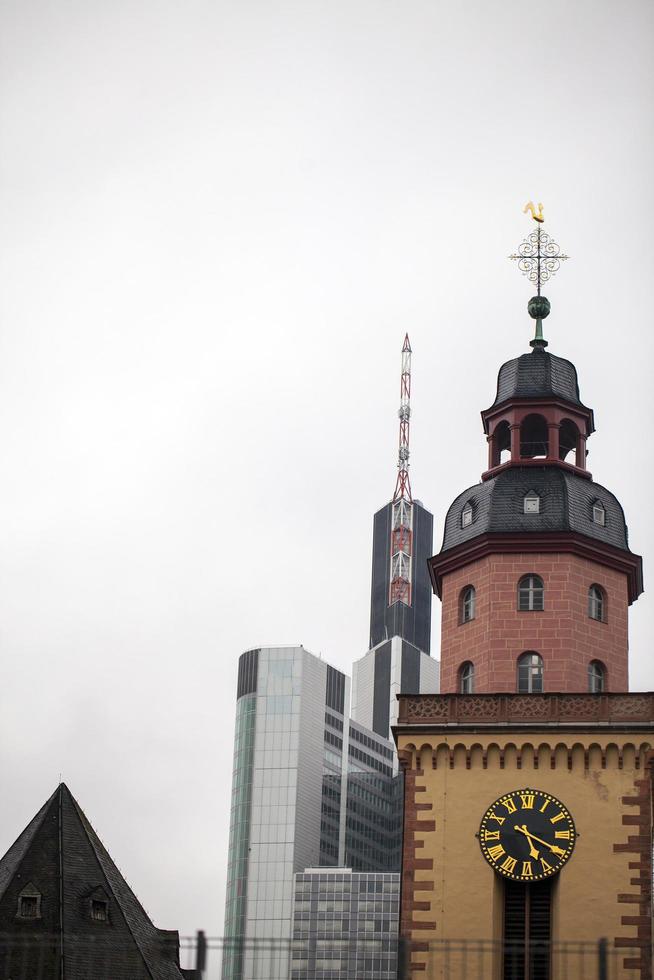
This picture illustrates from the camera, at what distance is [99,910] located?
50.6 metres

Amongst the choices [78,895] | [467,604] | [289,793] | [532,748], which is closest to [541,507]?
[467,604]

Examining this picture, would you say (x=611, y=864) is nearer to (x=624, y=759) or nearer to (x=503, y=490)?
(x=624, y=759)

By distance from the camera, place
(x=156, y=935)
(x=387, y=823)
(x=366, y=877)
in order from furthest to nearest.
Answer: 1. (x=387, y=823)
2. (x=366, y=877)
3. (x=156, y=935)

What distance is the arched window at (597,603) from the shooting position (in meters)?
43.8

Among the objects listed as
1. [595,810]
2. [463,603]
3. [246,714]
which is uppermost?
[246,714]

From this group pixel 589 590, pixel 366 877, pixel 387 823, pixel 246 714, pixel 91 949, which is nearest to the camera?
pixel 589 590

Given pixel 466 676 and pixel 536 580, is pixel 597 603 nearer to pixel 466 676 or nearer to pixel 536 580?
pixel 536 580

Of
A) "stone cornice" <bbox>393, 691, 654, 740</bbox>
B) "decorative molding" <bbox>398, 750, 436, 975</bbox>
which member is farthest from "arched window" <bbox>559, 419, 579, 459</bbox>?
"decorative molding" <bbox>398, 750, 436, 975</bbox>

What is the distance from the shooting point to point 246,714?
6772 inches

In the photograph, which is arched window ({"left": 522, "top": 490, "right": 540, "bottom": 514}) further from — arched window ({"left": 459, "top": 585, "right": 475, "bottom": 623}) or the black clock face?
the black clock face

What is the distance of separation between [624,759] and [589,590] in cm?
478

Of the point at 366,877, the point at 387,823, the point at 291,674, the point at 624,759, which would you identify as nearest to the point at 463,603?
the point at 624,759

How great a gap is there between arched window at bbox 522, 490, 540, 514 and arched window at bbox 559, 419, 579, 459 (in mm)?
2549

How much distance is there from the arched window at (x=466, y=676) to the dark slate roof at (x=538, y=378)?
796 centimetres
